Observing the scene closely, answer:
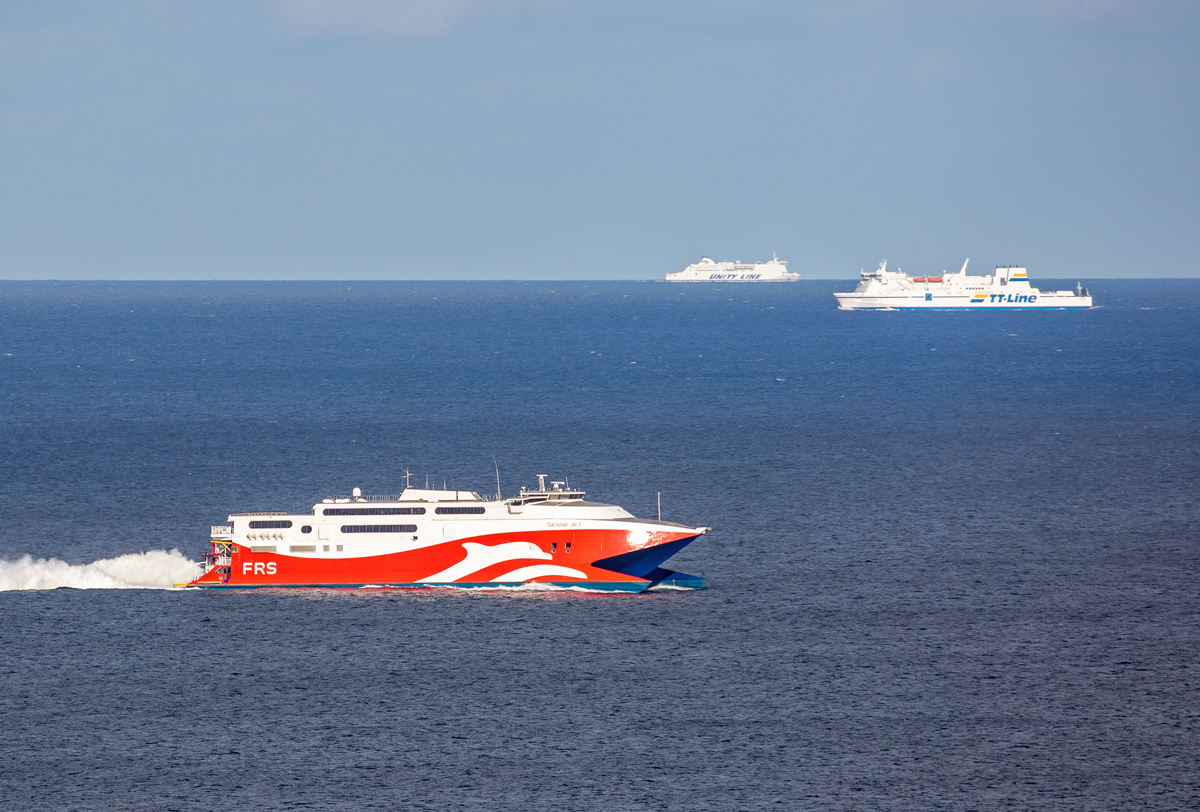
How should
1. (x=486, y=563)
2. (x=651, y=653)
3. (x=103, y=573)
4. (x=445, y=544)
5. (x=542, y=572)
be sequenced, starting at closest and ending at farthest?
(x=651, y=653) → (x=445, y=544) → (x=486, y=563) → (x=542, y=572) → (x=103, y=573)

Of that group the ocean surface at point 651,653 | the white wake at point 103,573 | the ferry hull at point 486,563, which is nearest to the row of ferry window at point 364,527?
the ferry hull at point 486,563

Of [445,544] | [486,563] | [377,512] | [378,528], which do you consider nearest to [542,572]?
[486,563]

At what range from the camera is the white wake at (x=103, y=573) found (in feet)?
283

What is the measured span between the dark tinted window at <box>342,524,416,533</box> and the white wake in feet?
39.8

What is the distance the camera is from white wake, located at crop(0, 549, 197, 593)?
283 feet

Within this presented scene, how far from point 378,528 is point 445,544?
14.0 ft

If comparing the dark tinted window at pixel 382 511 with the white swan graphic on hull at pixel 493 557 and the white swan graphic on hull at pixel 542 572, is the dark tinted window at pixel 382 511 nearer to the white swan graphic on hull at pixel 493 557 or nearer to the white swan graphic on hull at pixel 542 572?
the white swan graphic on hull at pixel 493 557

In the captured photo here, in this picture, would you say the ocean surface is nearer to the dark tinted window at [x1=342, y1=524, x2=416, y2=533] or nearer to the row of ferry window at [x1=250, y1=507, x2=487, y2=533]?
the dark tinted window at [x1=342, y1=524, x2=416, y2=533]

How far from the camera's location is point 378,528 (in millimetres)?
84000

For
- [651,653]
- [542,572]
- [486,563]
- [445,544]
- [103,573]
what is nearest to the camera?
[651,653]

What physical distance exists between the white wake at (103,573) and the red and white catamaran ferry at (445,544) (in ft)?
14.5

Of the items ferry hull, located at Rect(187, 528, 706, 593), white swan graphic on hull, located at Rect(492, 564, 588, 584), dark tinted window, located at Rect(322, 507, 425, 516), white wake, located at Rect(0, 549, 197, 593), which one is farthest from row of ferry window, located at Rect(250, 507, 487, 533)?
white wake, located at Rect(0, 549, 197, 593)

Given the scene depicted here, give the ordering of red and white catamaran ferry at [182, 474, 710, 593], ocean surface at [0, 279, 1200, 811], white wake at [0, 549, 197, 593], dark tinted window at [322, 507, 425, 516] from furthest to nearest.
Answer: white wake at [0, 549, 197, 593] → dark tinted window at [322, 507, 425, 516] → red and white catamaran ferry at [182, 474, 710, 593] → ocean surface at [0, 279, 1200, 811]

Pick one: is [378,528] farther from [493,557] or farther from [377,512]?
[493,557]
